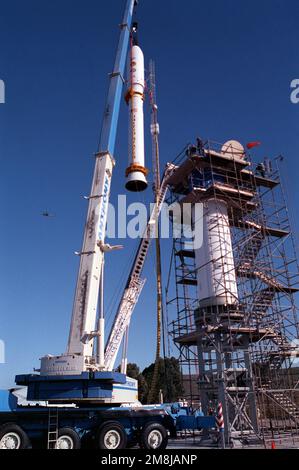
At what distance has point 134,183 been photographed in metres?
25.5

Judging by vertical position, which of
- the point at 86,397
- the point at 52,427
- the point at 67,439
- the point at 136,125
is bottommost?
the point at 67,439

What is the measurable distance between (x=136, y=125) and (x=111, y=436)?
1834 cm

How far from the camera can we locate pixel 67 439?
17.0 m

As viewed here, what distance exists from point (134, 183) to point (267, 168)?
13.8m

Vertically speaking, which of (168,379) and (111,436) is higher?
(168,379)

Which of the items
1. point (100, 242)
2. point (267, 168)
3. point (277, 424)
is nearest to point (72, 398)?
point (100, 242)

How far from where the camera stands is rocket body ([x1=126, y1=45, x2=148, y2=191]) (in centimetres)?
2555

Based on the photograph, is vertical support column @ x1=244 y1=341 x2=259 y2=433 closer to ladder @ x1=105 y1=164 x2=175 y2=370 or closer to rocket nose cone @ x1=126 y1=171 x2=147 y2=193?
rocket nose cone @ x1=126 y1=171 x2=147 y2=193

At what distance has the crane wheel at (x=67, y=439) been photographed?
16.8 m

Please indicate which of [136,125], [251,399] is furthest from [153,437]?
[136,125]

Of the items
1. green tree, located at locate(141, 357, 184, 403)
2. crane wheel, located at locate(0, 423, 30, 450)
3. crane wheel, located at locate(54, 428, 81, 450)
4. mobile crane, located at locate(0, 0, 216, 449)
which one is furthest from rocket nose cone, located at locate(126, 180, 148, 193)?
green tree, located at locate(141, 357, 184, 403)

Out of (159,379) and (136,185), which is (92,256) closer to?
(136,185)

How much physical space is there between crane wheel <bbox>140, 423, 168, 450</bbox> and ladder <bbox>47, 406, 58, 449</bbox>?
3.77 metres

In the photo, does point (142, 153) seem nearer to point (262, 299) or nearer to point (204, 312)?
point (204, 312)
